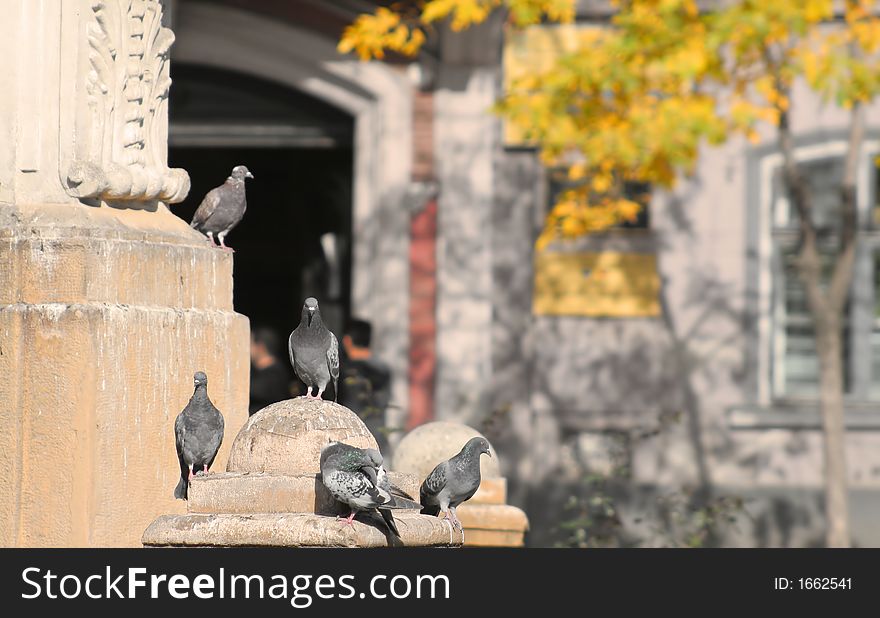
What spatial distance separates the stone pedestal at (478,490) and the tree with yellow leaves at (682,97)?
123 inches

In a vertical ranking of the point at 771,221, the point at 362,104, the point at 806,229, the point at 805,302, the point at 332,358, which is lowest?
the point at 332,358

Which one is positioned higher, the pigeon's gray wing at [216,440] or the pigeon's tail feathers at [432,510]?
the pigeon's gray wing at [216,440]

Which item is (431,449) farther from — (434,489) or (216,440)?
(216,440)

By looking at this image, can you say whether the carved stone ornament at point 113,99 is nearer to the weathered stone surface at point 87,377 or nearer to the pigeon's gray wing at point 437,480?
the weathered stone surface at point 87,377

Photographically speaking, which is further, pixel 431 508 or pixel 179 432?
pixel 431 508

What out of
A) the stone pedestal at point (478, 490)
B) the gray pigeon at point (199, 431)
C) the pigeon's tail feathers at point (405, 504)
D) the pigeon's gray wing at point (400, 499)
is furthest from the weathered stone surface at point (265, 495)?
the stone pedestal at point (478, 490)

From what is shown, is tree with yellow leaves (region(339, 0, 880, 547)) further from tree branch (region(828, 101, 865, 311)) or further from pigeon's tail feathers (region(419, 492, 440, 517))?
pigeon's tail feathers (region(419, 492, 440, 517))

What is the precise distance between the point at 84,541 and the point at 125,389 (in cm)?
51

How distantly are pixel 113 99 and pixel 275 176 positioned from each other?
10165 mm

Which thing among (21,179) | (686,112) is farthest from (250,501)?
(686,112)

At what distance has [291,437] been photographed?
5.66 metres

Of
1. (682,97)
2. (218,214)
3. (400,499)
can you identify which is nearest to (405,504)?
(400,499)

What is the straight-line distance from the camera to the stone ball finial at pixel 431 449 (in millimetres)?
8109
